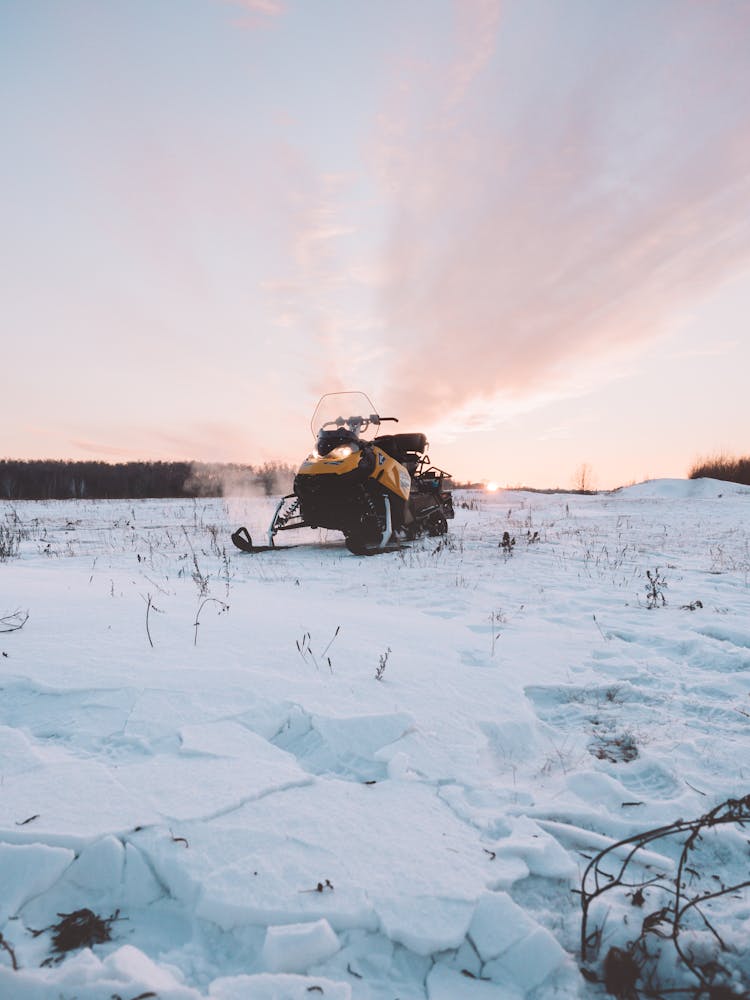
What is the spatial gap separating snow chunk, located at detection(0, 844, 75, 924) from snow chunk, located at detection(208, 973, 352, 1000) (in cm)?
59

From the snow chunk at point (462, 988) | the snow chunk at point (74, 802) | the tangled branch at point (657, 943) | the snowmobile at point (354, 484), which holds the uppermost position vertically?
the snowmobile at point (354, 484)

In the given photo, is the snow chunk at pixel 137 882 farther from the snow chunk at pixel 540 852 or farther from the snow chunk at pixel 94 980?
the snow chunk at pixel 540 852

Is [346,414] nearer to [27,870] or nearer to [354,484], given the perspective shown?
[354,484]

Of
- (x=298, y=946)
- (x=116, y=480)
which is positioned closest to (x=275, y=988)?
(x=298, y=946)

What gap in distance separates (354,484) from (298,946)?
22.2 feet

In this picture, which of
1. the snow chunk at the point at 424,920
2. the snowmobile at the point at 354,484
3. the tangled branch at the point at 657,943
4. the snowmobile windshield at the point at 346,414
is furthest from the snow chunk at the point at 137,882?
the snowmobile windshield at the point at 346,414

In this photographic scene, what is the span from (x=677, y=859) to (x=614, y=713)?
110 centimetres

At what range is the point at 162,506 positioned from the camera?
2016 cm

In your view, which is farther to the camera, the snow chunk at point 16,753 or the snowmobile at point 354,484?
the snowmobile at point 354,484

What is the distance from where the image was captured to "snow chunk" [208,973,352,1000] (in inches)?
45.7

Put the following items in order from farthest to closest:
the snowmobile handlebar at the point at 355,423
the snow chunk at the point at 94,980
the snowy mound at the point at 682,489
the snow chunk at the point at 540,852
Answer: the snowy mound at the point at 682,489
the snowmobile handlebar at the point at 355,423
the snow chunk at the point at 540,852
the snow chunk at the point at 94,980

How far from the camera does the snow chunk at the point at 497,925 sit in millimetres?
1330

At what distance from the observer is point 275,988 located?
1184 mm

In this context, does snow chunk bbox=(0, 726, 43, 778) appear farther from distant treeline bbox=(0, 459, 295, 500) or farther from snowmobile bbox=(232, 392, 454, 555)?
distant treeline bbox=(0, 459, 295, 500)
